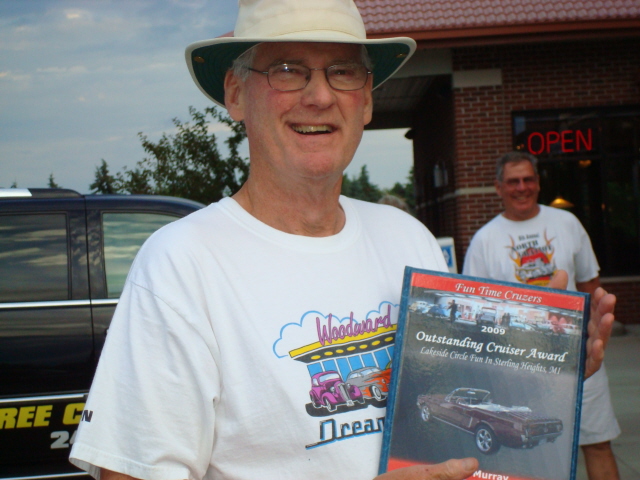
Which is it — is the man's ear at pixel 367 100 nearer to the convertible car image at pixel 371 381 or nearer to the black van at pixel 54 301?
the convertible car image at pixel 371 381

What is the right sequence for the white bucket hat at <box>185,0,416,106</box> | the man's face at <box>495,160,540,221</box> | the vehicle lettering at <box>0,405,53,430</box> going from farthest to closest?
the man's face at <box>495,160,540,221</box> → the vehicle lettering at <box>0,405,53,430</box> → the white bucket hat at <box>185,0,416,106</box>

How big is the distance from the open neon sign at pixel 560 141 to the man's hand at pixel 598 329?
31.7ft

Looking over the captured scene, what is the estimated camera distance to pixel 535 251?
4215 millimetres

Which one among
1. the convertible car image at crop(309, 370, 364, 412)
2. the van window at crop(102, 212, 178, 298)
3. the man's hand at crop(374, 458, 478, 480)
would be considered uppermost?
the van window at crop(102, 212, 178, 298)

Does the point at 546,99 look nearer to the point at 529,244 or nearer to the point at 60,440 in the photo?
the point at 529,244

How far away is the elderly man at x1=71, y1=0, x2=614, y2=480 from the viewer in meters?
1.30

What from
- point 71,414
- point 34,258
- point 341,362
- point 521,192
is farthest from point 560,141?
point 341,362

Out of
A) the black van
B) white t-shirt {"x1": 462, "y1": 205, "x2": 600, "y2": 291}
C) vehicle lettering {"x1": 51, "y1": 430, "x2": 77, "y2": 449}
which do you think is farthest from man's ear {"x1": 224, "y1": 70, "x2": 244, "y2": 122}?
white t-shirt {"x1": 462, "y1": 205, "x2": 600, "y2": 291}

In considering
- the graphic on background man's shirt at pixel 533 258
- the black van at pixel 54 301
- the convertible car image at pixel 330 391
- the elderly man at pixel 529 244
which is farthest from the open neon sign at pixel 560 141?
the convertible car image at pixel 330 391

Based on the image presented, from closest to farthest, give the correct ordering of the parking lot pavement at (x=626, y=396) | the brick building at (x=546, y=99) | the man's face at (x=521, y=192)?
the man's face at (x=521, y=192)
the parking lot pavement at (x=626, y=396)
the brick building at (x=546, y=99)

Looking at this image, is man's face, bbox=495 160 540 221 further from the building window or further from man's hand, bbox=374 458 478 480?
the building window

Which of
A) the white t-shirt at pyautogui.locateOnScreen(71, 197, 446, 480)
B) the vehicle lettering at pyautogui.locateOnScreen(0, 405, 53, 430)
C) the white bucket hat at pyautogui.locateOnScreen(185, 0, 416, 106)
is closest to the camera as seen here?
the white t-shirt at pyautogui.locateOnScreen(71, 197, 446, 480)

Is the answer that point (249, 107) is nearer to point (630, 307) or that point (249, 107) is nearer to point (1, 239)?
point (1, 239)

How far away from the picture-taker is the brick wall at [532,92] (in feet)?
34.6
